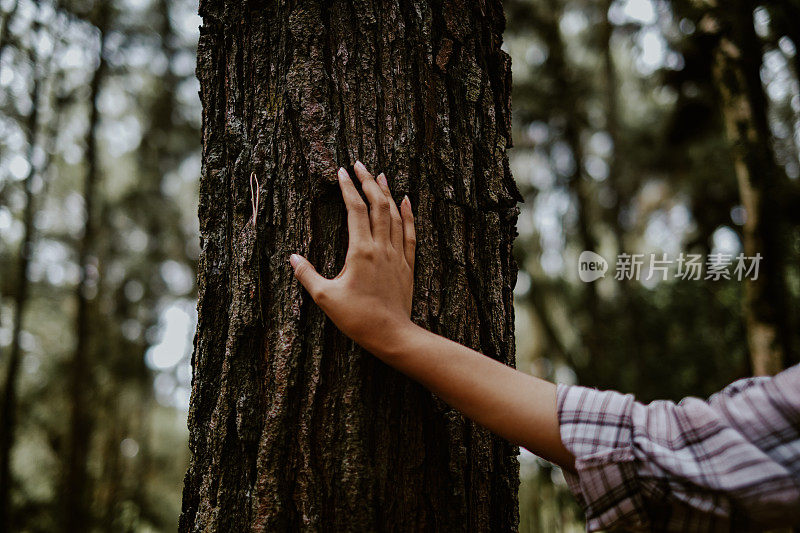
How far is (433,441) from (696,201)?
391 inches

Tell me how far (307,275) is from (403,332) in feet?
0.87

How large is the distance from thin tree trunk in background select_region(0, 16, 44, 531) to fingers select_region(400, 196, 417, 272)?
755 centimetres

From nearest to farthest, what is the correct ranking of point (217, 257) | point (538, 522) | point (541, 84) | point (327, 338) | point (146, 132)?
point (327, 338)
point (217, 257)
point (538, 522)
point (541, 84)
point (146, 132)

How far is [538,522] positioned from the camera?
5277 millimetres

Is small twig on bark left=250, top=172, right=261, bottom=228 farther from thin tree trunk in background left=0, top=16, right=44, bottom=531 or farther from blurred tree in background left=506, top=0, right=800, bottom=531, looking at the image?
thin tree trunk in background left=0, top=16, right=44, bottom=531

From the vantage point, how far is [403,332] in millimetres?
1189

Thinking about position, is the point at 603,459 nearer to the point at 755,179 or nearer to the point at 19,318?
the point at 755,179

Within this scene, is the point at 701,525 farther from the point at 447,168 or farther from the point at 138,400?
the point at 138,400

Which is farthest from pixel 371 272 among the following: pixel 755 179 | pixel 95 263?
pixel 95 263

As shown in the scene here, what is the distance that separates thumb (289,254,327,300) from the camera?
126cm

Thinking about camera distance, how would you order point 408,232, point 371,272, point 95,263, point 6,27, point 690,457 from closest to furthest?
point 690,457 → point 371,272 → point 408,232 → point 6,27 → point 95,263

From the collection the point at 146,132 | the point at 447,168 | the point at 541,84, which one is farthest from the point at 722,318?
the point at 146,132

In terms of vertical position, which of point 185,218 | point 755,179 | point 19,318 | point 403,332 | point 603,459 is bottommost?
point 603,459

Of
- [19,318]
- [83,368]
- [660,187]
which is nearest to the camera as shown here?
[19,318]
